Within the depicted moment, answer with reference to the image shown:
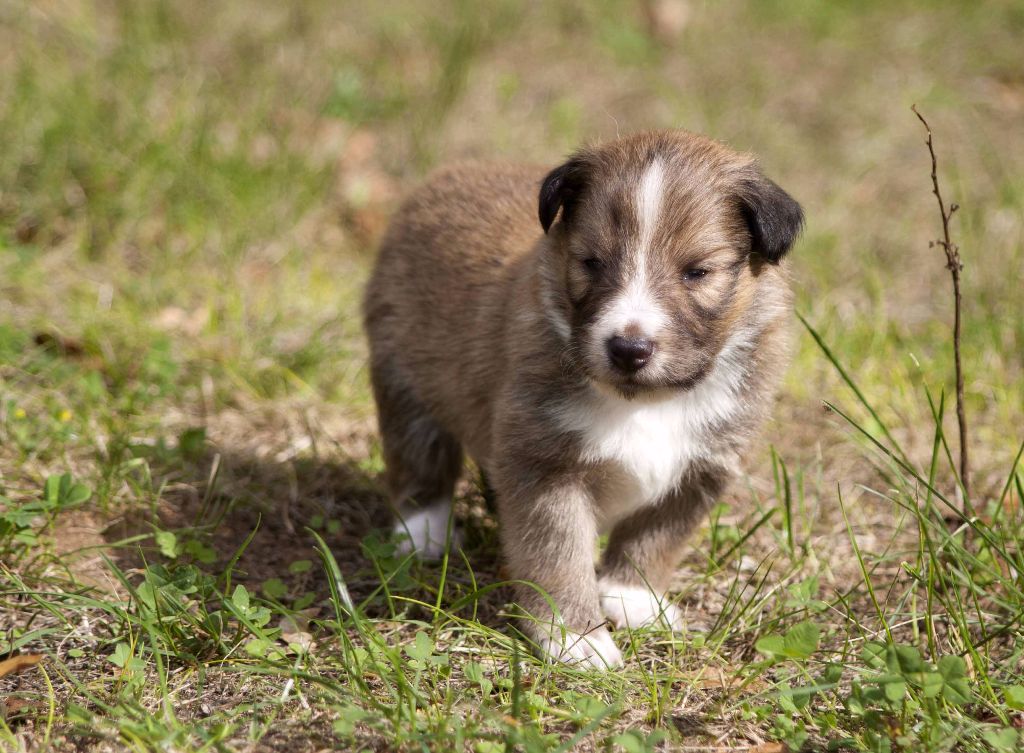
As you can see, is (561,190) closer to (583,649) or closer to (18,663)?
(583,649)

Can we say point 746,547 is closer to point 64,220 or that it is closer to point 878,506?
point 878,506

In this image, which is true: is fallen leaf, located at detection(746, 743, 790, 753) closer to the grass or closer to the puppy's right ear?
the grass

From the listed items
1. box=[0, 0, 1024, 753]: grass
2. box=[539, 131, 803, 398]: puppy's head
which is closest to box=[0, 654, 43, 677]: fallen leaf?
box=[0, 0, 1024, 753]: grass

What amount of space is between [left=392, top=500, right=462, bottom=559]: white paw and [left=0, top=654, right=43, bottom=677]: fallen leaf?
1.32 m

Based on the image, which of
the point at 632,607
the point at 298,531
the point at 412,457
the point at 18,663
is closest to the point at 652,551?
the point at 632,607

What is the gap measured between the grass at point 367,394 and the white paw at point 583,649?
0.21 feet

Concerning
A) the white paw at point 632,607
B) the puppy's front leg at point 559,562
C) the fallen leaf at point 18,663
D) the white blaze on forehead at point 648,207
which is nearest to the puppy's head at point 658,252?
the white blaze on forehead at point 648,207

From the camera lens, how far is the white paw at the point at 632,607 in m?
3.56

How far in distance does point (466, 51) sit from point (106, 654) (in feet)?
17.2

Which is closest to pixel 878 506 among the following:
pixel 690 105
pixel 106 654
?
pixel 106 654

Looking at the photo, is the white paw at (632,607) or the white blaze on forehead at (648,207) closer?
the white blaze on forehead at (648,207)

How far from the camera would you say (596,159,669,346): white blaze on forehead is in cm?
294

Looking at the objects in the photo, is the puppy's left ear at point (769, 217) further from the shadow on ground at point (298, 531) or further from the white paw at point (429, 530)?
the white paw at point (429, 530)

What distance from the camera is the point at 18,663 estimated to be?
296cm
